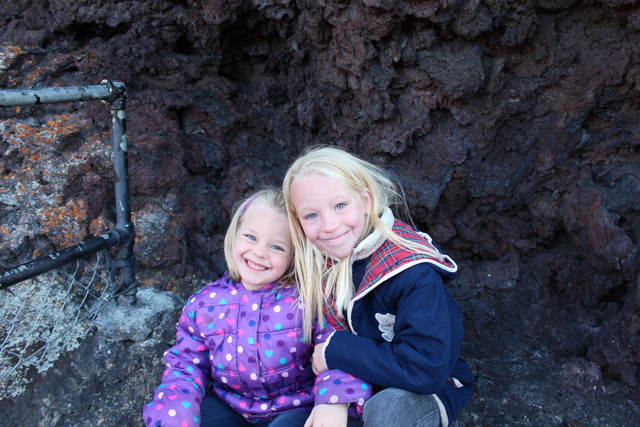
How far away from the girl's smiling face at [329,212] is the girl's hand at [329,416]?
0.49 meters

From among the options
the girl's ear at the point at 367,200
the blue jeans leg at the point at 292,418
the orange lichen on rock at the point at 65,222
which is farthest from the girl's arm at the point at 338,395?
the orange lichen on rock at the point at 65,222

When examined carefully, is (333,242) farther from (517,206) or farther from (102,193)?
(102,193)

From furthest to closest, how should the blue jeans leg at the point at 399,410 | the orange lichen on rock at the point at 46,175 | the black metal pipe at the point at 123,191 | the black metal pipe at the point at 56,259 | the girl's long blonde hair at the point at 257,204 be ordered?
1. the orange lichen on rock at the point at 46,175
2. the black metal pipe at the point at 123,191
3. the girl's long blonde hair at the point at 257,204
4. the black metal pipe at the point at 56,259
5. the blue jeans leg at the point at 399,410

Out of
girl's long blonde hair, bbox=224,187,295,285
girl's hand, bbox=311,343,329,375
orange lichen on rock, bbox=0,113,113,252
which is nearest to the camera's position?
girl's hand, bbox=311,343,329,375

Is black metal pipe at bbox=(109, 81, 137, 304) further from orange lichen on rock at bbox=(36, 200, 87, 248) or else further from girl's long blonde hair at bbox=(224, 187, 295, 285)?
girl's long blonde hair at bbox=(224, 187, 295, 285)

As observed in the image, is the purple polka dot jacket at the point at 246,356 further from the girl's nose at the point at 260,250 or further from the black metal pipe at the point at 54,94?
the black metal pipe at the point at 54,94

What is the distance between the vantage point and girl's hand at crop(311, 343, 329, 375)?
1631 millimetres

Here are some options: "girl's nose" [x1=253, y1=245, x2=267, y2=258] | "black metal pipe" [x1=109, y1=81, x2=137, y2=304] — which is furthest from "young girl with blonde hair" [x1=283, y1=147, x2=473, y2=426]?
"black metal pipe" [x1=109, y1=81, x2=137, y2=304]

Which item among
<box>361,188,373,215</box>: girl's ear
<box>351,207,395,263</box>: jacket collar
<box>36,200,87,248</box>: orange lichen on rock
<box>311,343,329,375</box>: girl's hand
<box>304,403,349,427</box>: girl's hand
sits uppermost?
<box>361,188,373,215</box>: girl's ear

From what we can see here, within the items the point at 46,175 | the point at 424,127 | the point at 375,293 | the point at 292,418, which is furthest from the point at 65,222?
the point at 424,127

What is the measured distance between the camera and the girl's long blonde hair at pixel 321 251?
5.67ft

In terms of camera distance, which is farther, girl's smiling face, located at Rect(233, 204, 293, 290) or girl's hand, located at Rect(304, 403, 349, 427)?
girl's smiling face, located at Rect(233, 204, 293, 290)

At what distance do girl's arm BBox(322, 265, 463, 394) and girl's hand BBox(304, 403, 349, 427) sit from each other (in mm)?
116

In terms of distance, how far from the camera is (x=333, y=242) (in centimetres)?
170
